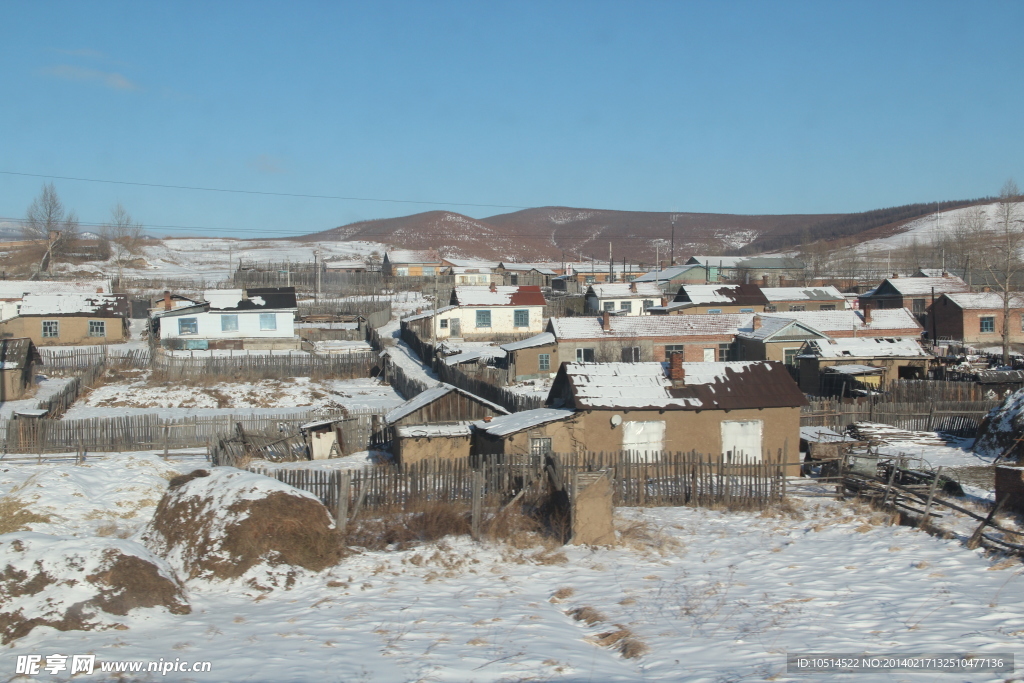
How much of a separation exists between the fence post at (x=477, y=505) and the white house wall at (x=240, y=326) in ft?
127

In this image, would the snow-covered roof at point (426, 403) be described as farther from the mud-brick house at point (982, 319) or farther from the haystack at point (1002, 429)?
the mud-brick house at point (982, 319)

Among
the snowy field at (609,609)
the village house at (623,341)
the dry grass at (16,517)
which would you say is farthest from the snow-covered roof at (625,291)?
the dry grass at (16,517)

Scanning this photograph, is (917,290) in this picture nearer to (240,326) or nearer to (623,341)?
(623,341)

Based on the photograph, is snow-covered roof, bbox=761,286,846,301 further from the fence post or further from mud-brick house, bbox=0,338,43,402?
the fence post

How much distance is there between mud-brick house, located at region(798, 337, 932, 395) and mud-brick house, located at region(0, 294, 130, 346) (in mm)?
42213

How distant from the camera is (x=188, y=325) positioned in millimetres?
49562

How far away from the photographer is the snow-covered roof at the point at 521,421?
64.3ft

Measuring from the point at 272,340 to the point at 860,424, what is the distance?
3573 cm

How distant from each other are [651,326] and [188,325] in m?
29.2

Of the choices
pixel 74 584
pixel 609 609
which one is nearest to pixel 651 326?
pixel 609 609

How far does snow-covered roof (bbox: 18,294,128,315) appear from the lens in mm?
49156

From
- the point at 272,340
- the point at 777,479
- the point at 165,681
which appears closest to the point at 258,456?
the point at 777,479

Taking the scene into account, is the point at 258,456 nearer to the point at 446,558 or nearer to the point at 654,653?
the point at 446,558

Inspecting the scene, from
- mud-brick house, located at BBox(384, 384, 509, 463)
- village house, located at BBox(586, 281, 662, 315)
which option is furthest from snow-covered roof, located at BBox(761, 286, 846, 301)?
mud-brick house, located at BBox(384, 384, 509, 463)
